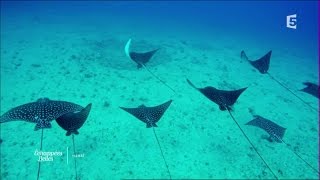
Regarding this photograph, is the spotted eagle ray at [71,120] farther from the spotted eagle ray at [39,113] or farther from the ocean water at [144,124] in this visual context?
the ocean water at [144,124]

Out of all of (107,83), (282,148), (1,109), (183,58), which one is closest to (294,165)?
(282,148)

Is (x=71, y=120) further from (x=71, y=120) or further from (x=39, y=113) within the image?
(x=39, y=113)

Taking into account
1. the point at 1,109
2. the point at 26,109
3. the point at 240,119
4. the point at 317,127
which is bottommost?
the point at 317,127

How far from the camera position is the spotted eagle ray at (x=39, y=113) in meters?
4.54

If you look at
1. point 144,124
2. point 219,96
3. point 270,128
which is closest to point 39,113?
point 144,124

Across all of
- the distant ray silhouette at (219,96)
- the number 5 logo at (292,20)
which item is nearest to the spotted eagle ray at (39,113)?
the distant ray silhouette at (219,96)

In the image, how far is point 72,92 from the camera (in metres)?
7.68

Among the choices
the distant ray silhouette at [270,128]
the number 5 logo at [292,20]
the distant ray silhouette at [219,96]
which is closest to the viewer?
the distant ray silhouette at [219,96]

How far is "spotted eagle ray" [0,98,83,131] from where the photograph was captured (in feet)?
14.9

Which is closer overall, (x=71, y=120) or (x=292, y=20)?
(x=71, y=120)

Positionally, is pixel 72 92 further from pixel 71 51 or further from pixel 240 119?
pixel 240 119

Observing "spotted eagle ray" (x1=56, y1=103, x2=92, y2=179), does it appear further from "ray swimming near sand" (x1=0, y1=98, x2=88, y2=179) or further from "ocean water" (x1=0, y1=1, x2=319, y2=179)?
"ocean water" (x1=0, y1=1, x2=319, y2=179)

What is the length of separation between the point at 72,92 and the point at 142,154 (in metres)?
3.50

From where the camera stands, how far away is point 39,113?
4664 millimetres
